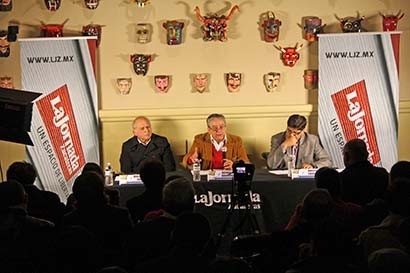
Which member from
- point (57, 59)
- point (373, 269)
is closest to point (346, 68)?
point (57, 59)

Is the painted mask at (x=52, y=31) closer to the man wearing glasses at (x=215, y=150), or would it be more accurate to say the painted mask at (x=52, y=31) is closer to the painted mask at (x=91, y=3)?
the painted mask at (x=91, y=3)

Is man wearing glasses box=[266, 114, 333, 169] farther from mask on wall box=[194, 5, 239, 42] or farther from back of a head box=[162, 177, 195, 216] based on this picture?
back of a head box=[162, 177, 195, 216]

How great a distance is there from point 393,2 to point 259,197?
290cm

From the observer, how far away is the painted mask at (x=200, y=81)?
761cm

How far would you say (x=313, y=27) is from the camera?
25.0ft

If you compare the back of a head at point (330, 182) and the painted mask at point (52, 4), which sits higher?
the painted mask at point (52, 4)

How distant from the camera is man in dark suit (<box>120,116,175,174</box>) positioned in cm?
700

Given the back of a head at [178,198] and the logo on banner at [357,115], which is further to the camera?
the logo on banner at [357,115]

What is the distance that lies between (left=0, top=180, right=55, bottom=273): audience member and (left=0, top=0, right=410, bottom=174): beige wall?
3811mm

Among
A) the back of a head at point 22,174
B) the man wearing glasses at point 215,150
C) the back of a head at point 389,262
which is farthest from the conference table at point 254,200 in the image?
the back of a head at point 389,262

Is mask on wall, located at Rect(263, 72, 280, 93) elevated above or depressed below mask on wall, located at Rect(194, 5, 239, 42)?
below

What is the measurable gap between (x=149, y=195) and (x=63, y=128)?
2.95 m

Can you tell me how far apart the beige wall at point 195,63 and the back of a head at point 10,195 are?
378 cm

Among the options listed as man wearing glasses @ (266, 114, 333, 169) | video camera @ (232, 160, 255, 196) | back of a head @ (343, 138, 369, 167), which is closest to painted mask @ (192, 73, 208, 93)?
man wearing glasses @ (266, 114, 333, 169)
